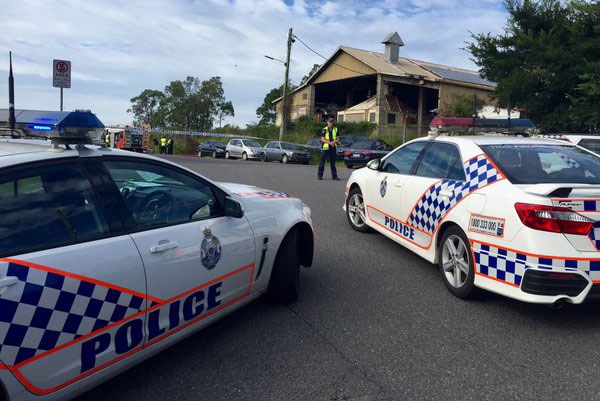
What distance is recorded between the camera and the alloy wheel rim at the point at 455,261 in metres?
4.20

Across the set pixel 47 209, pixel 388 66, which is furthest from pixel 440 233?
pixel 388 66

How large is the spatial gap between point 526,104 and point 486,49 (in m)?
2.98

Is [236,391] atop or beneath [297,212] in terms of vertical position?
beneath

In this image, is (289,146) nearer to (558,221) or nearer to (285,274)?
(285,274)

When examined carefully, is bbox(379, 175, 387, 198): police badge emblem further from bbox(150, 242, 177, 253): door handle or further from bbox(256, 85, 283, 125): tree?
bbox(256, 85, 283, 125): tree

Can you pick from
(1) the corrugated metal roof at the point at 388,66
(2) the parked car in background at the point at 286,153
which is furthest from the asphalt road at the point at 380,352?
(1) the corrugated metal roof at the point at 388,66

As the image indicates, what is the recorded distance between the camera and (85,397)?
270 cm

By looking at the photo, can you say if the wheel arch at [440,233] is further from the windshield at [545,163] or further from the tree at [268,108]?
the tree at [268,108]

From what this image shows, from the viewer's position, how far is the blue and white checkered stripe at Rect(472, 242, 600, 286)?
135 inches

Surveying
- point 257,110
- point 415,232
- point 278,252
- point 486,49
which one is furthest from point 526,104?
point 257,110

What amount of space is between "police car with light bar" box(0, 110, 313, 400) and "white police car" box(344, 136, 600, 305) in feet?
5.76

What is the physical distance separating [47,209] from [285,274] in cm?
199

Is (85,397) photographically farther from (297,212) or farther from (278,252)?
(297,212)

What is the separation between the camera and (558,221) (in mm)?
3461
